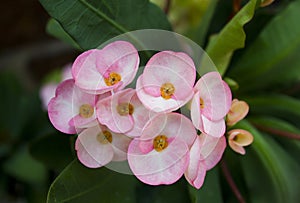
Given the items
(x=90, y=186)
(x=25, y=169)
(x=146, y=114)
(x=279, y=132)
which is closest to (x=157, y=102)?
(x=146, y=114)

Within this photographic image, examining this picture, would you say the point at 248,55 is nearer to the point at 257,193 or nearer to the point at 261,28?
the point at 261,28

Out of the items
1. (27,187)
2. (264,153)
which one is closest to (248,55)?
(264,153)

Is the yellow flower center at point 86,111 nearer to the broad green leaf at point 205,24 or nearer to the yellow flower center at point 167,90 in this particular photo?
the yellow flower center at point 167,90

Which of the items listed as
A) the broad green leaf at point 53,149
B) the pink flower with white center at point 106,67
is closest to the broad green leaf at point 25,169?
the broad green leaf at point 53,149

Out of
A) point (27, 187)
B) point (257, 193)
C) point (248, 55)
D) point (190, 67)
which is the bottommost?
point (27, 187)

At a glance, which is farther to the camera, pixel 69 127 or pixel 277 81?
pixel 277 81

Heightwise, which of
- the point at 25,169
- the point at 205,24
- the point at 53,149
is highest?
the point at 205,24

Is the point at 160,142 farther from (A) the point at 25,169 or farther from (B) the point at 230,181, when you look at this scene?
(A) the point at 25,169
